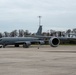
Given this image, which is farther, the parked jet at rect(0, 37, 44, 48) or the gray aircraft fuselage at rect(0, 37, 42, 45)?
the gray aircraft fuselage at rect(0, 37, 42, 45)

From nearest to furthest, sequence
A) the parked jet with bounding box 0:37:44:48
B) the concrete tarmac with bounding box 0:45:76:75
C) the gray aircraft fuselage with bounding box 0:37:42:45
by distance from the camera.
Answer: the concrete tarmac with bounding box 0:45:76:75 < the parked jet with bounding box 0:37:44:48 < the gray aircraft fuselage with bounding box 0:37:42:45

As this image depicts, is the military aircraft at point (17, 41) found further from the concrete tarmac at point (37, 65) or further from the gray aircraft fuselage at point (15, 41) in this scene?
the concrete tarmac at point (37, 65)

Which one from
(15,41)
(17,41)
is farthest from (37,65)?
(17,41)

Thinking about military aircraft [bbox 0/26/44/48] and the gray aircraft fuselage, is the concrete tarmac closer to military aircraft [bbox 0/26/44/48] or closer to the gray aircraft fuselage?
military aircraft [bbox 0/26/44/48]

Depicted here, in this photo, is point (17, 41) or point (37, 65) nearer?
point (37, 65)

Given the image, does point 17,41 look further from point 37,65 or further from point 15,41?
point 37,65

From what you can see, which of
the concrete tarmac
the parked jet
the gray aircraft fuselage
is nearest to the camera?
the concrete tarmac

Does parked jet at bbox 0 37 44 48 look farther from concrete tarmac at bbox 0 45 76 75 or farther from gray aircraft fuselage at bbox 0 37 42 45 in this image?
concrete tarmac at bbox 0 45 76 75

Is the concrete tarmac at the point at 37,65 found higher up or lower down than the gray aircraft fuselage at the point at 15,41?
lower down

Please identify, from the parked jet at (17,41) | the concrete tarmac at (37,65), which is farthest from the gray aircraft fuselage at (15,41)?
the concrete tarmac at (37,65)

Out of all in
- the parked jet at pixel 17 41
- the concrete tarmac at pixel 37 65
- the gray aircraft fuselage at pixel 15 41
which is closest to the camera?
the concrete tarmac at pixel 37 65

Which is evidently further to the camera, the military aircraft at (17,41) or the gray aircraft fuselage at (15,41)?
the gray aircraft fuselage at (15,41)

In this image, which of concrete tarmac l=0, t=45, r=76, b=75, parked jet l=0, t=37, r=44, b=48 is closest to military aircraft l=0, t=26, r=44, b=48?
parked jet l=0, t=37, r=44, b=48

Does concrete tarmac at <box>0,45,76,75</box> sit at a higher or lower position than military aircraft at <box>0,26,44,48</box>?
lower
